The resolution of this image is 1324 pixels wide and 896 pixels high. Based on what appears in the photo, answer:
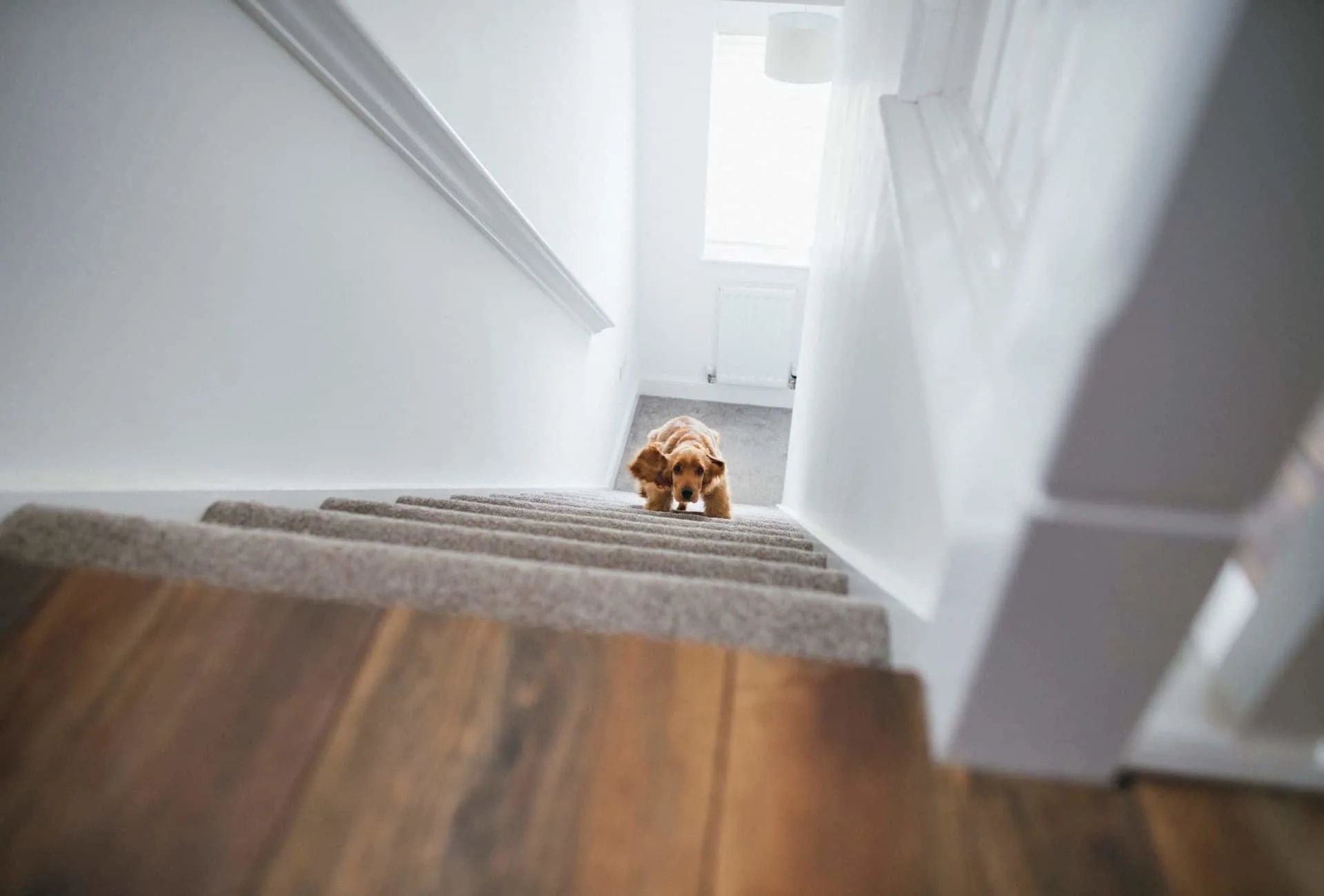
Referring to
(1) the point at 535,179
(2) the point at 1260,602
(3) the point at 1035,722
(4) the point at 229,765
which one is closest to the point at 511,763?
(4) the point at 229,765

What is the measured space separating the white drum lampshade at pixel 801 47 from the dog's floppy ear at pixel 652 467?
2.23 m

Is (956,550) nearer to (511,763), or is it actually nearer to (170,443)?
(511,763)

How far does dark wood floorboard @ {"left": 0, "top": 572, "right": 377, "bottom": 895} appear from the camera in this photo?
504 mm

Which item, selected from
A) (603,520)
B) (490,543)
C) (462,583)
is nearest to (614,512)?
(603,520)

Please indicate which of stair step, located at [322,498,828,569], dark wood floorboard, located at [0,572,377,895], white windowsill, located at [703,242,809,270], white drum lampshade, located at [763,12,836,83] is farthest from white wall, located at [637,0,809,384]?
dark wood floorboard, located at [0,572,377,895]

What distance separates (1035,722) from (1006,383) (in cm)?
26

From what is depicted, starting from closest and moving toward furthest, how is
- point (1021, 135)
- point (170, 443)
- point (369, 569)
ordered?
1. point (369, 569)
2. point (1021, 135)
3. point (170, 443)

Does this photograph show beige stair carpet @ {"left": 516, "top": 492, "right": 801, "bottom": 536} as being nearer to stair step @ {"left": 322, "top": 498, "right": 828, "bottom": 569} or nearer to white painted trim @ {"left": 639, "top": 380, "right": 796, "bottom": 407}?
stair step @ {"left": 322, "top": 498, "right": 828, "bottom": 569}

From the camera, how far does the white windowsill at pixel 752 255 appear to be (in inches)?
178

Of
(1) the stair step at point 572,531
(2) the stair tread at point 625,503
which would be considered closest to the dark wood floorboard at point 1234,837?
(1) the stair step at point 572,531

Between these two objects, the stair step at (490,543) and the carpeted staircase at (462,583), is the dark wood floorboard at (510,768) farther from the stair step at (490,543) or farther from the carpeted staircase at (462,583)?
the stair step at (490,543)

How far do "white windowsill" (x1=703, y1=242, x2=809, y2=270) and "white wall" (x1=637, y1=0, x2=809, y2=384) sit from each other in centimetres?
4

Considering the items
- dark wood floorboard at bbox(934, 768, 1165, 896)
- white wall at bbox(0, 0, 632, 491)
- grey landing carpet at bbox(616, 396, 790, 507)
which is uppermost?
white wall at bbox(0, 0, 632, 491)

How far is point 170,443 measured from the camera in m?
1.04
